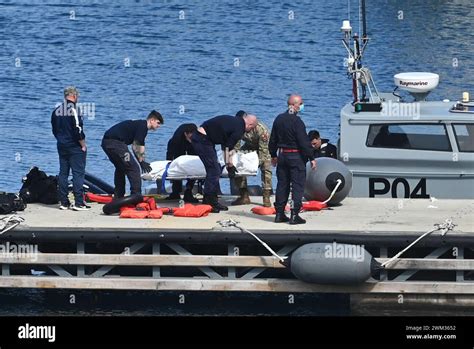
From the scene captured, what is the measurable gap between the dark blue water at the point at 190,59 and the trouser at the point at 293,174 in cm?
1056

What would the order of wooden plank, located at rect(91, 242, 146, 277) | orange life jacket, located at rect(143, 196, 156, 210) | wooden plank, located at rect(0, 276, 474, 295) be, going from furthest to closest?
orange life jacket, located at rect(143, 196, 156, 210)
wooden plank, located at rect(91, 242, 146, 277)
wooden plank, located at rect(0, 276, 474, 295)

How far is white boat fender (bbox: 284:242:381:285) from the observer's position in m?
20.4

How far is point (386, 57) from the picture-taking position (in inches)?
1896

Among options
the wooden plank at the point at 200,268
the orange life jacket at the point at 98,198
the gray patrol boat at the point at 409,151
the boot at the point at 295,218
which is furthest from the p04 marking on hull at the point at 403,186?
the orange life jacket at the point at 98,198

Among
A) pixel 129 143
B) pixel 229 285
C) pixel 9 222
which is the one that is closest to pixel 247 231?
pixel 229 285

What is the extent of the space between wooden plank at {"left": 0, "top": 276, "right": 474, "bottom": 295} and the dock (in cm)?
1

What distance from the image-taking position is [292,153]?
21469 millimetres

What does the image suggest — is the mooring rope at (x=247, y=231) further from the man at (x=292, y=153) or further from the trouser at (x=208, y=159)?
the trouser at (x=208, y=159)

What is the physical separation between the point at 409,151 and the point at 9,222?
6210 millimetres

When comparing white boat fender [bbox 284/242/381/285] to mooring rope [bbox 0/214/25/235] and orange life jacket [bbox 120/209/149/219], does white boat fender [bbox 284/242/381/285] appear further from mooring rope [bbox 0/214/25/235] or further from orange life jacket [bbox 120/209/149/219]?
mooring rope [bbox 0/214/25/235]

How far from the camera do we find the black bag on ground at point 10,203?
22312mm

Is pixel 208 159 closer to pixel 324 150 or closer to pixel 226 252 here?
pixel 226 252

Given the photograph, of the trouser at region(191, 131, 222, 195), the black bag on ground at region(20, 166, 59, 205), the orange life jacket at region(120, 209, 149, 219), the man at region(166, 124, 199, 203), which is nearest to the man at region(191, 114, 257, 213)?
the trouser at region(191, 131, 222, 195)
